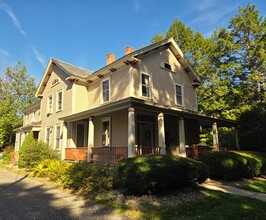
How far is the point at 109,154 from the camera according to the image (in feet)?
39.9

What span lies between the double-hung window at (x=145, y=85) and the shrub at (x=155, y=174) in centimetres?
660

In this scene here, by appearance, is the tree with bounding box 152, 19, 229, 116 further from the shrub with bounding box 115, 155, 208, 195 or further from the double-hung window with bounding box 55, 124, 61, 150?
the shrub with bounding box 115, 155, 208, 195

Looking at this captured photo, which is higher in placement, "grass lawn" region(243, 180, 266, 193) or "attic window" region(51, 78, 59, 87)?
"attic window" region(51, 78, 59, 87)

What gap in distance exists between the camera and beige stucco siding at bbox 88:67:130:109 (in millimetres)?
13625

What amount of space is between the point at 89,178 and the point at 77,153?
21.1ft

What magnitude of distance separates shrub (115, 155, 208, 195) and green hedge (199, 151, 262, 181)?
2.99m

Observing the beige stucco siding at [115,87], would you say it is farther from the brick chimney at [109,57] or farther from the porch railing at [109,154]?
the porch railing at [109,154]

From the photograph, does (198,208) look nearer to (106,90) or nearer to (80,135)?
(106,90)

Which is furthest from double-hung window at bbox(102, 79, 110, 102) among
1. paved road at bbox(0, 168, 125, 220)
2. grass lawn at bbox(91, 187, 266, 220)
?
grass lawn at bbox(91, 187, 266, 220)

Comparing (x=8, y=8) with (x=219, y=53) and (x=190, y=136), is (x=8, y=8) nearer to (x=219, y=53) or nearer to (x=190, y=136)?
(x=190, y=136)

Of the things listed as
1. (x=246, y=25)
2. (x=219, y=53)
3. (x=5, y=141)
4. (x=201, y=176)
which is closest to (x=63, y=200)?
(x=201, y=176)

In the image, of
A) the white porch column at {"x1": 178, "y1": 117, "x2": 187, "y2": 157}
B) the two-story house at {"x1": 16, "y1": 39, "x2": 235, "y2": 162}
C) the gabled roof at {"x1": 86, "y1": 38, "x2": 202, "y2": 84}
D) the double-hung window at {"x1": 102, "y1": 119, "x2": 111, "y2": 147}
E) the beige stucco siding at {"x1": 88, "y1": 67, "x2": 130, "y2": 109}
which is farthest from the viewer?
the double-hung window at {"x1": 102, "y1": 119, "x2": 111, "y2": 147}

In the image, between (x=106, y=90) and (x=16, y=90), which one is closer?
(x=106, y=90)

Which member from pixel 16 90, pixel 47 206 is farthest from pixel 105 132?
pixel 16 90
